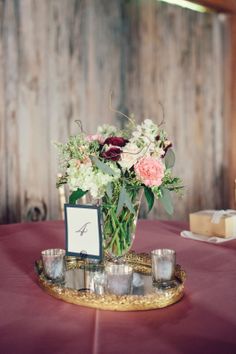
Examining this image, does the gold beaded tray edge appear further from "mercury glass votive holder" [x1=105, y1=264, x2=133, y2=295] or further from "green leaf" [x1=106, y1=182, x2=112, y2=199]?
"green leaf" [x1=106, y1=182, x2=112, y2=199]

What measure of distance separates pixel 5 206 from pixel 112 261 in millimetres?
1768

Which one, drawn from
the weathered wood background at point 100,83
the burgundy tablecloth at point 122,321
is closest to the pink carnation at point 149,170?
the burgundy tablecloth at point 122,321

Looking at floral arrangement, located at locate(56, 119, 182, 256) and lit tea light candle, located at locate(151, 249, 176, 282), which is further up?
floral arrangement, located at locate(56, 119, 182, 256)

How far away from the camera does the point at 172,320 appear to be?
863mm

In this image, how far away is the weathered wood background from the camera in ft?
9.20

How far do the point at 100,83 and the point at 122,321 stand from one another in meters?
2.53

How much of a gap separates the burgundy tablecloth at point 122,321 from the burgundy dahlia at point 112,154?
0.36m

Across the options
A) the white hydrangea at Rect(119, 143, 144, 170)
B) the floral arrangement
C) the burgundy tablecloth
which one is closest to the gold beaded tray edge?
the burgundy tablecloth

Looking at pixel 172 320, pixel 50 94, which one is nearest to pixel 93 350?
pixel 172 320

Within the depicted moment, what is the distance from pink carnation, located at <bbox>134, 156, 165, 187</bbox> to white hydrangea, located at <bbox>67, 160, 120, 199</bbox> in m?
0.06

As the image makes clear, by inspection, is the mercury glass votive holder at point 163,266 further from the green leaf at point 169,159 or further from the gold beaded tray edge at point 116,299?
the green leaf at point 169,159

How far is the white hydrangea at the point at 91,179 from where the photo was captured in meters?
1.11

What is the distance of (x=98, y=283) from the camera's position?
1.05 m

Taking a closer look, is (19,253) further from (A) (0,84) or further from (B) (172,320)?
(A) (0,84)
